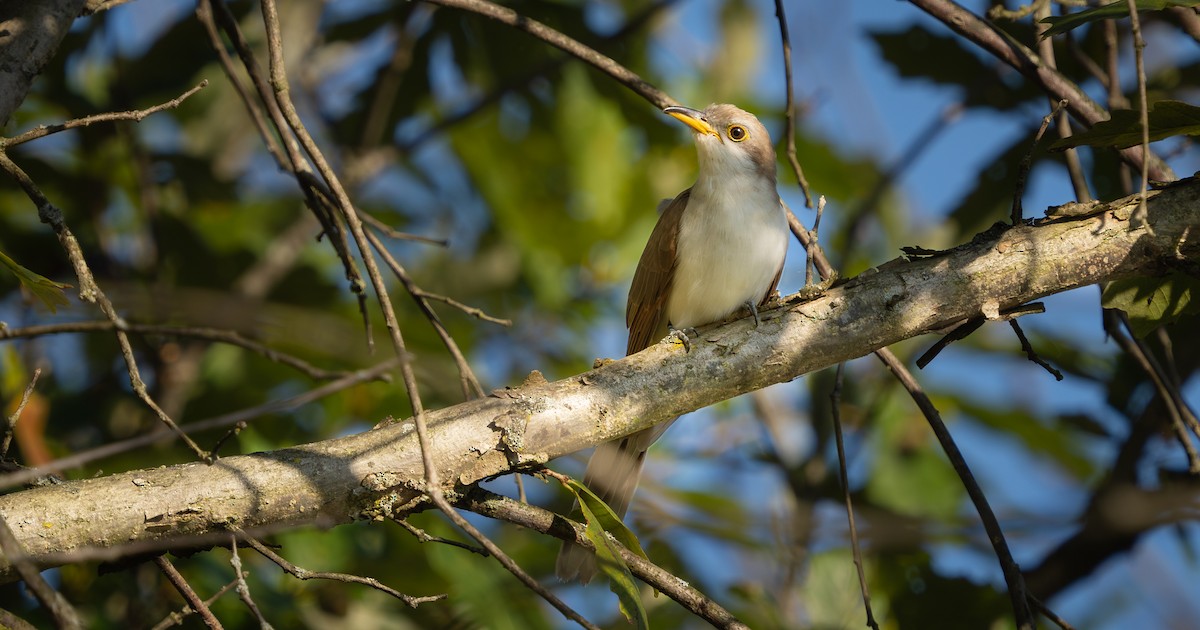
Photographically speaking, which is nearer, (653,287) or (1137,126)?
(1137,126)

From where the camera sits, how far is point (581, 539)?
9.00ft

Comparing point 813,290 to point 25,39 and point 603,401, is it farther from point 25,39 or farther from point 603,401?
point 25,39

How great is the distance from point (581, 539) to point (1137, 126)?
6.32 ft

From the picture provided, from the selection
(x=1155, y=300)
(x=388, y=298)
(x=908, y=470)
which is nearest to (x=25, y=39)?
(x=388, y=298)

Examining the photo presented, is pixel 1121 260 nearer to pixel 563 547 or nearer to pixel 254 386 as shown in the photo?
pixel 563 547

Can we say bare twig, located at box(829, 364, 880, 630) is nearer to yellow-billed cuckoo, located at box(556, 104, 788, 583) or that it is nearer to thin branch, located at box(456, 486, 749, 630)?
thin branch, located at box(456, 486, 749, 630)

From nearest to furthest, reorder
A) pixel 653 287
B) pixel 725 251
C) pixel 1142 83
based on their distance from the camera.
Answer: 1. pixel 1142 83
2. pixel 725 251
3. pixel 653 287

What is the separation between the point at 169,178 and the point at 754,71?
4.37 metres

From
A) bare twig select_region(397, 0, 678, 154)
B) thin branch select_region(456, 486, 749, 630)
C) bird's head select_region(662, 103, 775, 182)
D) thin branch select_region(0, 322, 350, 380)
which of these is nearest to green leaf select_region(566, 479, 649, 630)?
thin branch select_region(456, 486, 749, 630)

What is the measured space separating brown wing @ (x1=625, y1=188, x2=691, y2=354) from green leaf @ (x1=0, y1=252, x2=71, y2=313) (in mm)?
2617

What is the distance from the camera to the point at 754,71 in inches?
311

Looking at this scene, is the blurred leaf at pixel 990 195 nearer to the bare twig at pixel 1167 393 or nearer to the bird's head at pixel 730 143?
the bird's head at pixel 730 143

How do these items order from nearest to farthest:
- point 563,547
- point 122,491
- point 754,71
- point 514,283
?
point 122,491, point 563,547, point 514,283, point 754,71

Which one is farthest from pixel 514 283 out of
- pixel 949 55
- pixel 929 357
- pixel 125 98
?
pixel 929 357
